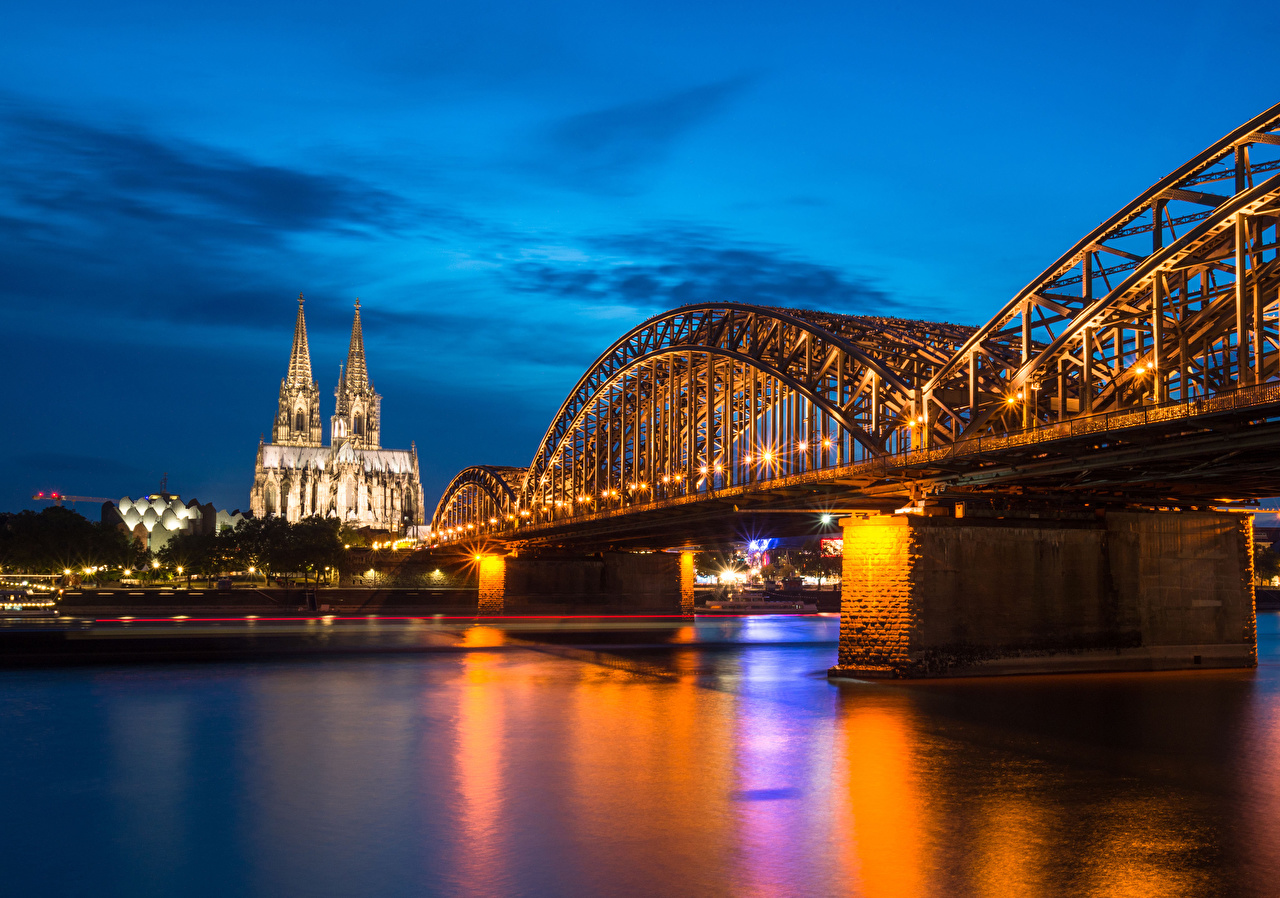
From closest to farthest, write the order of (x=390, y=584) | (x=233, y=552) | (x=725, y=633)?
(x=725, y=633) < (x=390, y=584) < (x=233, y=552)

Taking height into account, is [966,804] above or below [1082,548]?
below

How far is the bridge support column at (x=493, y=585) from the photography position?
4594 inches

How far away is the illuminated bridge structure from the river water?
10.4 feet

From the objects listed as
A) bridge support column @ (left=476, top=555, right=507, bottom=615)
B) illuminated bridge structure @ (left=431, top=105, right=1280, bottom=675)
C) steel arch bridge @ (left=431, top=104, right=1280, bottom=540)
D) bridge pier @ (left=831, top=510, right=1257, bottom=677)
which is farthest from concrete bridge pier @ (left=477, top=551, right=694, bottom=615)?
bridge pier @ (left=831, top=510, right=1257, bottom=677)

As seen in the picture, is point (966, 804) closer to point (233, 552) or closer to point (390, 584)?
point (390, 584)

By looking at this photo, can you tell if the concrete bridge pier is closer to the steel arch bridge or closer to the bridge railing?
the steel arch bridge

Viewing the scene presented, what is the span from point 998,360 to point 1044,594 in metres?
9.60

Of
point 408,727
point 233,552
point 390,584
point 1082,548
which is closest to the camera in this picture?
point 408,727

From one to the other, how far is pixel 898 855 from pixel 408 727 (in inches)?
751

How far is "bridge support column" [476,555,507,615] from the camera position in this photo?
117 m

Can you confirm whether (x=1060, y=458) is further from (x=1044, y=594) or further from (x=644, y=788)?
(x=644, y=788)

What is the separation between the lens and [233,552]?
17975 cm

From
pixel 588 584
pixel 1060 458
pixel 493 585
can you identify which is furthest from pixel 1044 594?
pixel 493 585

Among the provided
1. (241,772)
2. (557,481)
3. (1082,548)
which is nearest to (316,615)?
(557,481)
